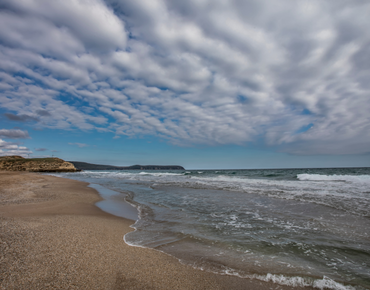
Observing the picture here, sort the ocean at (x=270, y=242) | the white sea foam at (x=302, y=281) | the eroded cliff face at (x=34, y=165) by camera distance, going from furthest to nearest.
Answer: the eroded cliff face at (x=34, y=165)
the ocean at (x=270, y=242)
the white sea foam at (x=302, y=281)

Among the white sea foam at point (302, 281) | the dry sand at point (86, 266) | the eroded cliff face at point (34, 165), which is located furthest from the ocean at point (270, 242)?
the eroded cliff face at point (34, 165)

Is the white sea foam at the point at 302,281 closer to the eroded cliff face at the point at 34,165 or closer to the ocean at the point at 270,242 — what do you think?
the ocean at the point at 270,242

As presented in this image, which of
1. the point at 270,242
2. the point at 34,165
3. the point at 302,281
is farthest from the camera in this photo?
the point at 34,165

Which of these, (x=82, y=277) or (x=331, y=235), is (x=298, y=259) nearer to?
(x=331, y=235)

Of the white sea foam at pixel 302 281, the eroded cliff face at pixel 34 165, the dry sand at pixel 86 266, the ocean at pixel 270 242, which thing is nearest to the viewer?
the dry sand at pixel 86 266

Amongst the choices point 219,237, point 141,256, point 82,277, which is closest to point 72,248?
point 82,277

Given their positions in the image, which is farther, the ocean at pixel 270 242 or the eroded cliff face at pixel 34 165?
the eroded cliff face at pixel 34 165

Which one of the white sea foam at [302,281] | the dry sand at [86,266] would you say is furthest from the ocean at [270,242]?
the dry sand at [86,266]

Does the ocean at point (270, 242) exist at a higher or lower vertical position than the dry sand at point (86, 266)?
lower

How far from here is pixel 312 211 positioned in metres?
7.68

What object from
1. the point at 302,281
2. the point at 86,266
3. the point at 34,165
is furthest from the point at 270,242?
the point at 34,165

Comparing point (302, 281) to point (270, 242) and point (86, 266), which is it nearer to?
point (270, 242)

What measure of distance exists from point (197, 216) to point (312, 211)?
4946 mm

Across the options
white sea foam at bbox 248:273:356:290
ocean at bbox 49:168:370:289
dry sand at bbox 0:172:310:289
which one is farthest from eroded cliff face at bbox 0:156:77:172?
white sea foam at bbox 248:273:356:290
